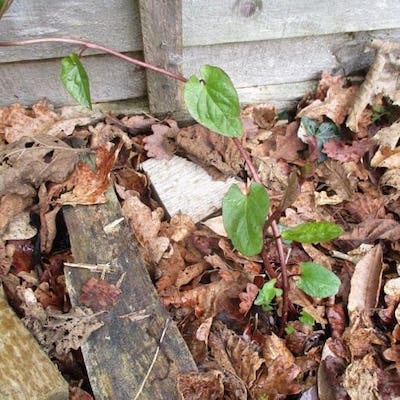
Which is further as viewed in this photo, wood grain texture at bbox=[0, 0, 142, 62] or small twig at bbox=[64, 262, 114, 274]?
wood grain texture at bbox=[0, 0, 142, 62]

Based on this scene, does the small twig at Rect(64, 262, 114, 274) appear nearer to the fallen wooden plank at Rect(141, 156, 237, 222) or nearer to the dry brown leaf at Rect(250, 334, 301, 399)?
the fallen wooden plank at Rect(141, 156, 237, 222)

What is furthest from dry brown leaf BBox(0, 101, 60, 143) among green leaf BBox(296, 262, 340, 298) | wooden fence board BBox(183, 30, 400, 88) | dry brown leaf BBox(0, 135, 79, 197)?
green leaf BBox(296, 262, 340, 298)

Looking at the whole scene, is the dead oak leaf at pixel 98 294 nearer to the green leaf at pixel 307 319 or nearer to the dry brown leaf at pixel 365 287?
the green leaf at pixel 307 319

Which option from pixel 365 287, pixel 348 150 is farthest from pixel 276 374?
pixel 348 150

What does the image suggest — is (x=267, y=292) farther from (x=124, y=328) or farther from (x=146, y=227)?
(x=146, y=227)

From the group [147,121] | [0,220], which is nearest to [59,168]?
Answer: [0,220]

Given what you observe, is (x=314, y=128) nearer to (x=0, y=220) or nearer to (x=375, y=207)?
(x=375, y=207)

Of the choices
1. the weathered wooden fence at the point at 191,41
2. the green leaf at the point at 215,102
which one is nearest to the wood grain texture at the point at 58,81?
the weathered wooden fence at the point at 191,41
